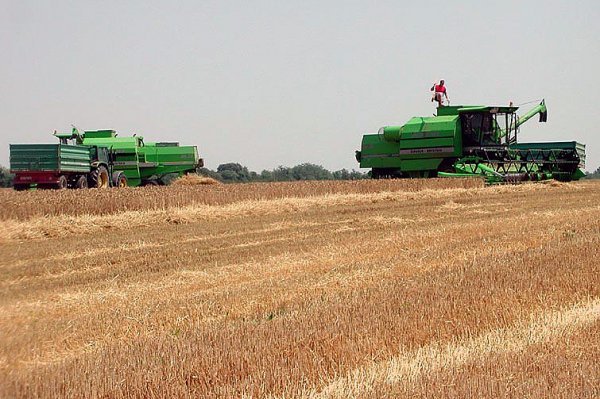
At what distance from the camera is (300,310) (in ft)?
20.2

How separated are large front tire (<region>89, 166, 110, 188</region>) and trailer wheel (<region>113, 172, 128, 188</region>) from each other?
2.26 ft

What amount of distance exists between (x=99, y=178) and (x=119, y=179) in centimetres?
233

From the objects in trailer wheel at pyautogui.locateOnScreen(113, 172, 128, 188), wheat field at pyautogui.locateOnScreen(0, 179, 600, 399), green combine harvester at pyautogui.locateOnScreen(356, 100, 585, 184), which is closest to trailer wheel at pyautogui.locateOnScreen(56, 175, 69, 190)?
trailer wheel at pyautogui.locateOnScreen(113, 172, 128, 188)

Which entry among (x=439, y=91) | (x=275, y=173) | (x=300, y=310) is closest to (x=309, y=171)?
(x=275, y=173)

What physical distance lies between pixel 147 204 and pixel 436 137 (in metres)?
17.0

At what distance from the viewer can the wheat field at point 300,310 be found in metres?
4.19

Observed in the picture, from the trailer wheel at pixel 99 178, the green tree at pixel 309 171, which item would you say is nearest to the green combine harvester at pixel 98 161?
the trailer wheel at pixel 99 178

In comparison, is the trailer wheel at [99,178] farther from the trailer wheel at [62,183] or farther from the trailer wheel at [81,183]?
the trailer wheel at [62,183]

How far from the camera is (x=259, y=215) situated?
18438 millimetres

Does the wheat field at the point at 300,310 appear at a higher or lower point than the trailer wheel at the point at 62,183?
lower

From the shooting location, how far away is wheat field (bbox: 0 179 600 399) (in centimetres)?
419

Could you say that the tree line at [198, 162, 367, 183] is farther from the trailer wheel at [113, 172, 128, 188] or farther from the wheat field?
the wheat field

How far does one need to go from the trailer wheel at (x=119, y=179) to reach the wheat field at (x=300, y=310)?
44.5 ft

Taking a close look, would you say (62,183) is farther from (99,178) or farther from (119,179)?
(119,179)
